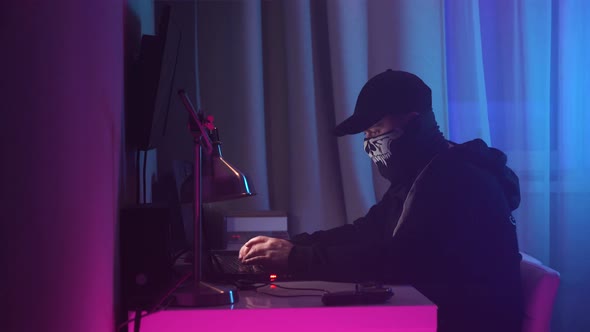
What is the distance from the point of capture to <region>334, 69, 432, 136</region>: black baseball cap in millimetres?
1823

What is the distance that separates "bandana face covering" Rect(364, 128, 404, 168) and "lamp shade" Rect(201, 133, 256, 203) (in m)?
0.62

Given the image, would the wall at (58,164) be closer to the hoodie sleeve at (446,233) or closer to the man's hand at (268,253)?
the man's hand at (268,253)

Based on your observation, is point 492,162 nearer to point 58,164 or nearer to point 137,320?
point 137,320

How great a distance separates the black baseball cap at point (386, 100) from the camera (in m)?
1.82

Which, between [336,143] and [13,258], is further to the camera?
[336,143]

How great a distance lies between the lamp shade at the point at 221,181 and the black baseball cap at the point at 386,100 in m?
0.57

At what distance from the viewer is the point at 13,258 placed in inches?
22.9

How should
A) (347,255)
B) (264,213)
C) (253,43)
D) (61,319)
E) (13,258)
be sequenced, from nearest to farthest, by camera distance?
1. (13,258)
2. (61,319)
3. (347,255)
4. (264,213)
5. (253,43)

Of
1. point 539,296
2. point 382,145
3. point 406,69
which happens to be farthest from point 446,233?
point 406,69

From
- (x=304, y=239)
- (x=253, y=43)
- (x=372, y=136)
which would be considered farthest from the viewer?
(x=253, y=43)

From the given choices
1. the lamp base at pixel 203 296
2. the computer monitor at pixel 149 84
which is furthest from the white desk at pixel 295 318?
the computer monitor at pixel 149 84

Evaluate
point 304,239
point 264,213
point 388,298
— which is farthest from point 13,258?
point 264,213

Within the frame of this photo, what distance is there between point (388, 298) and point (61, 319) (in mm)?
715

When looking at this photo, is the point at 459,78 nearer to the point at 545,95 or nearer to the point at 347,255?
the point at 545,95
